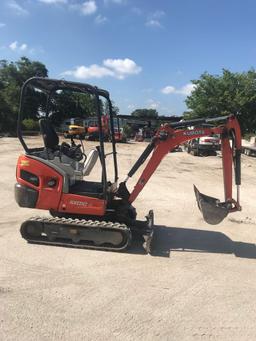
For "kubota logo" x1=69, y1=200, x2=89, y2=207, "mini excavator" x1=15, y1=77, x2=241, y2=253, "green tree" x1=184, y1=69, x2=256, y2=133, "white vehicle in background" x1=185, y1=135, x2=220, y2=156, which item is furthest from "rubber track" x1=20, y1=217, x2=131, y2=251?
"green tree" x1=184, y1=69, x2=256, y2=133

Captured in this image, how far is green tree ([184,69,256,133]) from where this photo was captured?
45.2 meters

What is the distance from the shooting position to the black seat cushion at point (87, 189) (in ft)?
23.5

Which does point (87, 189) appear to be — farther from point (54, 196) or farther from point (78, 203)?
point (54, 196)

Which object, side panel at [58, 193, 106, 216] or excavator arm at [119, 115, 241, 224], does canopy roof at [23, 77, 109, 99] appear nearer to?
excavator arm at [119, 115, 241, 224]

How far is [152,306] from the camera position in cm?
502

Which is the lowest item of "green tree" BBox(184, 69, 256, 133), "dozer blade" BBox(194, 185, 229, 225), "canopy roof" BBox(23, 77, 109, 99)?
"dozer blade" BBox(194, 185, 229, 225)

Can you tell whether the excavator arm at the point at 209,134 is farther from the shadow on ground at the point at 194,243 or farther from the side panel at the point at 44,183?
the side panel at the point at 44,183

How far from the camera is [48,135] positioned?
23.8 feet

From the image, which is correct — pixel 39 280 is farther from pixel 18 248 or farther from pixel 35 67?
pixel 35 67

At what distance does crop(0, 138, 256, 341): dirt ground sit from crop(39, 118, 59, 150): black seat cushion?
1.60 meters

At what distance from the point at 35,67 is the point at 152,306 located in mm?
70207

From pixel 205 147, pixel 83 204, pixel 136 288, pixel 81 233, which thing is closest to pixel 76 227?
pixel 81 233

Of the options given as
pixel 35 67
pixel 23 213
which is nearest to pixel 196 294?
pixel 23 213

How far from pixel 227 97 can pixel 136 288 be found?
42.2 m
